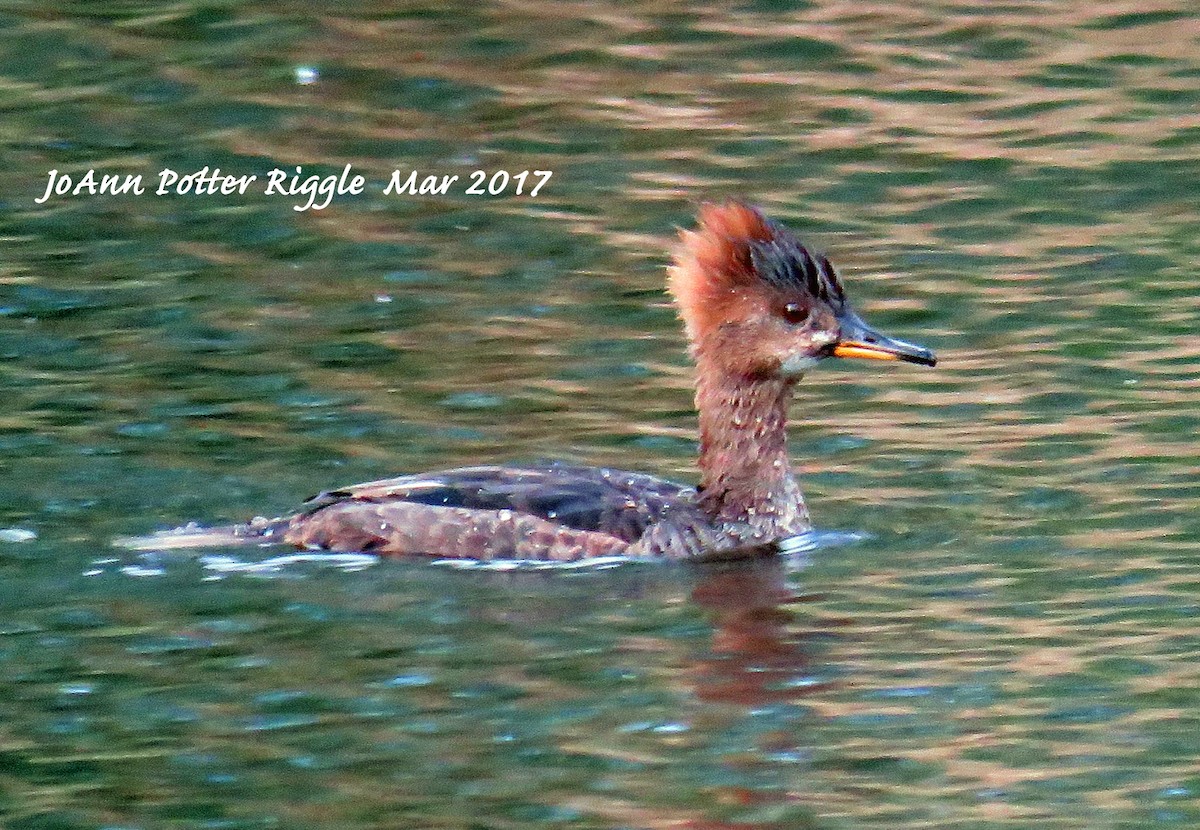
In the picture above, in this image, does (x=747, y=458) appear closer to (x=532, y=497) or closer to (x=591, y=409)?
(x=532, y=497)

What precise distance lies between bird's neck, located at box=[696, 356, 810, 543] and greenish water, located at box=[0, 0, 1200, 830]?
0.30m

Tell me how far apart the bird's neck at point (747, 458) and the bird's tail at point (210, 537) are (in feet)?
5.92

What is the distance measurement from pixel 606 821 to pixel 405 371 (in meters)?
5.57

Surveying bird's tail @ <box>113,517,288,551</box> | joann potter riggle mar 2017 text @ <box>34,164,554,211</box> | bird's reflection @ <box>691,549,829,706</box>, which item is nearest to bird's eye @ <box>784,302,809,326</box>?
bird's reflection @ <box>691,549,829,706</box>

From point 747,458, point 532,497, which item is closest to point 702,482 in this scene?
point 747,458

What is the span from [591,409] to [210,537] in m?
2.59

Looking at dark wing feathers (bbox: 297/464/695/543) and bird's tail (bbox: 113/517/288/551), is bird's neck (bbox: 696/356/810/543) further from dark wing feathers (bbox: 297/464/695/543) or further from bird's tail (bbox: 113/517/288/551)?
bird's tail (bbox: 113/517/288/551)

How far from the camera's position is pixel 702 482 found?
472 inches

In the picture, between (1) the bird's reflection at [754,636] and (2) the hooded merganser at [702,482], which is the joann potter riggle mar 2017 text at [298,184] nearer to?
(2) the hooded merganser at [702,482]

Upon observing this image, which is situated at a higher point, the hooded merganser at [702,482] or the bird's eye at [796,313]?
the bird's eye at [796,313]

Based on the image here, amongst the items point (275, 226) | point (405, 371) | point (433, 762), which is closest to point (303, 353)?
point (405, 371)

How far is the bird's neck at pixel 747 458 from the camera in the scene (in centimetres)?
1163

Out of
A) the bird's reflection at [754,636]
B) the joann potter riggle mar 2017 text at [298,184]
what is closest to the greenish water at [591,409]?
the bird's reflection at [754,636]

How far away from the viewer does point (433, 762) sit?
8.91 m
